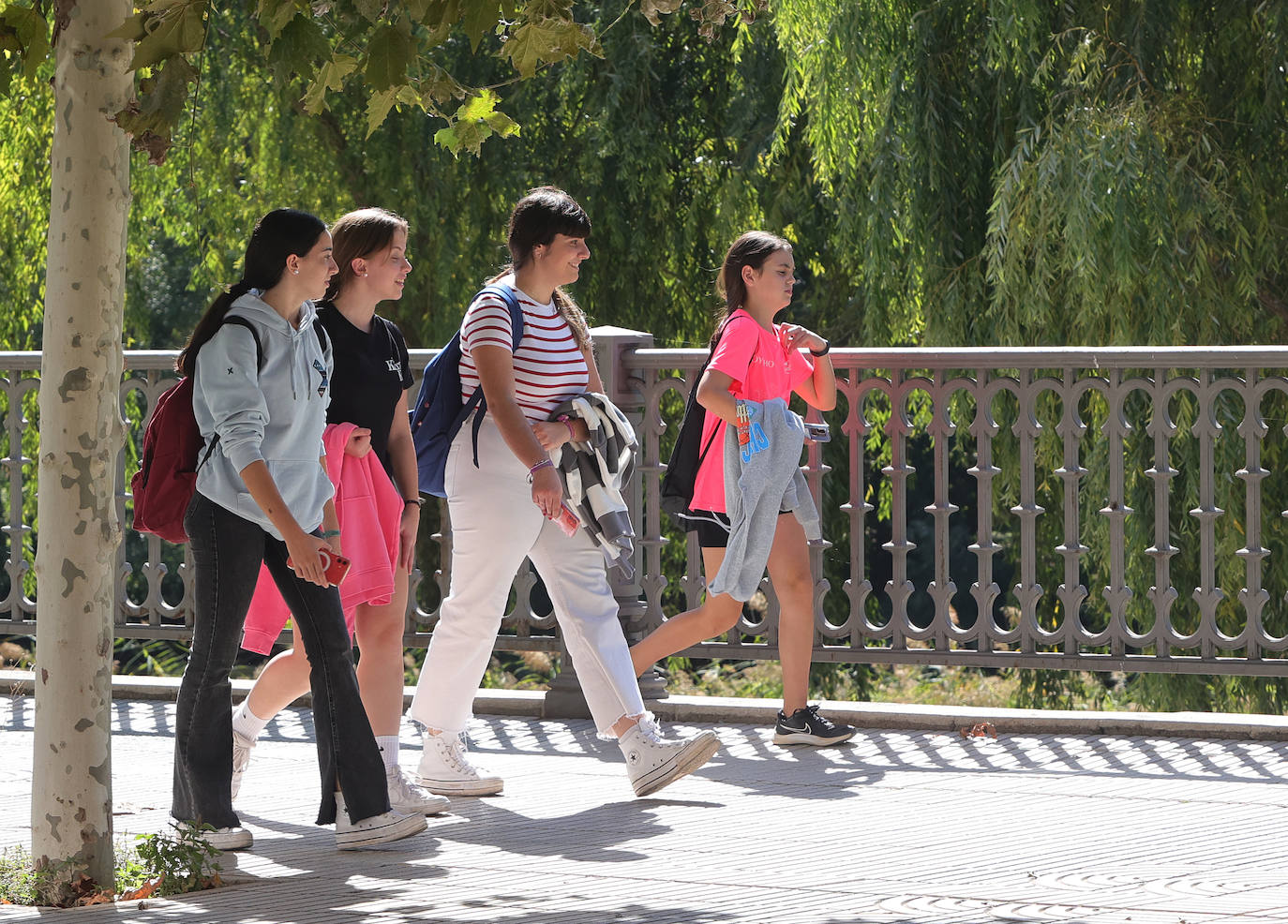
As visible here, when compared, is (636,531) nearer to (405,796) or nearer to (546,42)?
(405,796)

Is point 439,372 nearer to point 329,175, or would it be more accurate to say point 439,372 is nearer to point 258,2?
point 258,2

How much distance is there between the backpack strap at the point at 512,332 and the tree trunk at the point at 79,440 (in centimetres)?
161

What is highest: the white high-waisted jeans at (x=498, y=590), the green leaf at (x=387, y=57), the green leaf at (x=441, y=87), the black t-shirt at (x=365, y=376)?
the green leaf at (x=441, y=87)

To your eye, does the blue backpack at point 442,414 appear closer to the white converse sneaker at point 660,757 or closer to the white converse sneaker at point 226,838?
the white converse sneaker at point 660,757

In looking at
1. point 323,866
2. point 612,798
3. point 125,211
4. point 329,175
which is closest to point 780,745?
point 612,798

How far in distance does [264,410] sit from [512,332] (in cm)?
129

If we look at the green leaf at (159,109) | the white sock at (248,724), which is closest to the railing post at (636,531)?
the white sock at (248,724)

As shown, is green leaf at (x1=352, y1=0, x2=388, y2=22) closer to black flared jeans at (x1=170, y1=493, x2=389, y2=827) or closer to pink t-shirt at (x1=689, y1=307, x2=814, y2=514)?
black flared jeans at (x1=170, y1=493, x2=389, y2=827)

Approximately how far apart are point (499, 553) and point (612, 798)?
2.87 ft

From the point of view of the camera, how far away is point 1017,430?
7.90 m

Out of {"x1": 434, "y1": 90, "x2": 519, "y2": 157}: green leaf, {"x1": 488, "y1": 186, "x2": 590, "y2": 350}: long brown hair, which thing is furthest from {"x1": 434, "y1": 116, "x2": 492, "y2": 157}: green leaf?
{"x1": 488, "y1": 186, "x2": 590, "y2": 350}: long brown hair

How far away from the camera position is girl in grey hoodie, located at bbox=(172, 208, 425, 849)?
17.8 feet

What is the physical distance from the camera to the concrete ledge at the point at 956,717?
7.60 metres

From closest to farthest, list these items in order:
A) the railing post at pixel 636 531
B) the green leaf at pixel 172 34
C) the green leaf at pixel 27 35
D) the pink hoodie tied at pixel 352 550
A: 1. the green leaf at pixel 172 34
2. the green leaf at pixel 27 35
3. the pink hoodie tied at pixel 352 550
4. the railing post at pixel 636 531
